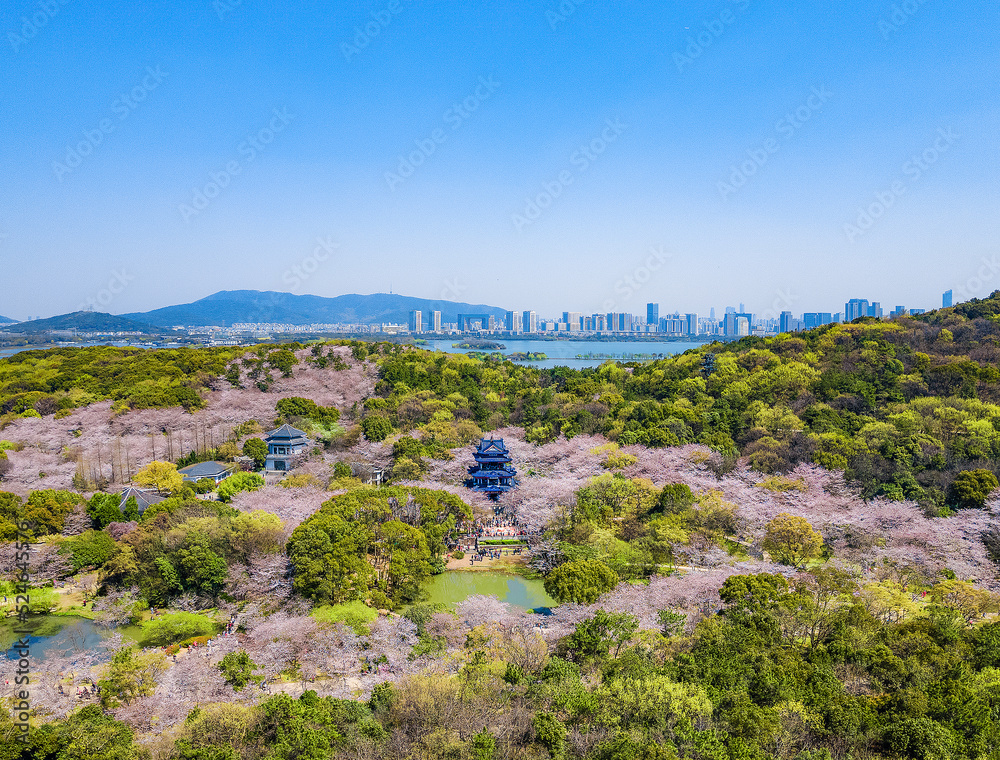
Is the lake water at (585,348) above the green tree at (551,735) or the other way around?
above

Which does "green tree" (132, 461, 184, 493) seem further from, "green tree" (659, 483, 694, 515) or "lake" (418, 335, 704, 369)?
"lake" (418, 335, 704, 369)

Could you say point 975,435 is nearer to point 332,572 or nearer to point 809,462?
point 809,462

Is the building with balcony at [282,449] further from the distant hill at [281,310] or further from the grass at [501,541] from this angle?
the distant hill at [281,310]

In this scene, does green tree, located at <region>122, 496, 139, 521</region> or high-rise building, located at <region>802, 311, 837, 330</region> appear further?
high-rise building, located at <region>802, 311, 837, 330</region>

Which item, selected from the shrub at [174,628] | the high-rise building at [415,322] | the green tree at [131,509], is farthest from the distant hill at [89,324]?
the shrub at [174,628]

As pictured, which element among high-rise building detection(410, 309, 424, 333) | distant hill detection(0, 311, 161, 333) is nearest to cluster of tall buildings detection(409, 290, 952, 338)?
high-rise building detection(410, 309, 424, 333)
